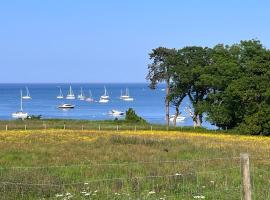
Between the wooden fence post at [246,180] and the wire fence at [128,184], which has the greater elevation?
the wooden fence post at [246,180]

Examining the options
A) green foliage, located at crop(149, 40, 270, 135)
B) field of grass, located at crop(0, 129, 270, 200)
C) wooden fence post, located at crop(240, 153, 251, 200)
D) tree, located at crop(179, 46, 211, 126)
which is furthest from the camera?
tree, located at crop(179, 46, 211, 126)

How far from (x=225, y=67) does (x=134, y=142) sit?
32.6 m

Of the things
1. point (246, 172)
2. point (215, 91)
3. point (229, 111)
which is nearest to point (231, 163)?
point (246, 172)

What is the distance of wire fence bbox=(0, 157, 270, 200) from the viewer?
44.3 ft

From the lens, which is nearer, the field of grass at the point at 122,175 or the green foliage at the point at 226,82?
the field of grass at the point at 122,175

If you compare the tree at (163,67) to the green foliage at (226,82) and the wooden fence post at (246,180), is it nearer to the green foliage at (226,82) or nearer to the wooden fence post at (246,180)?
the green foliage at (226,82)

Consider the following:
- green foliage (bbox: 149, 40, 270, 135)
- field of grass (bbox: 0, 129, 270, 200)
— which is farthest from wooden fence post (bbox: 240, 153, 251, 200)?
green foliage (bbox: 149, 40, 270, 135)

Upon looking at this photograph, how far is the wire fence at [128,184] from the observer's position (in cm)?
1351

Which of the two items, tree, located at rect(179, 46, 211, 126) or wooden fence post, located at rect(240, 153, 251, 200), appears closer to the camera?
wooden fence post, located at rect(240, 153, 251, 200)

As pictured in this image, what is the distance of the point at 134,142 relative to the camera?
1411 inches

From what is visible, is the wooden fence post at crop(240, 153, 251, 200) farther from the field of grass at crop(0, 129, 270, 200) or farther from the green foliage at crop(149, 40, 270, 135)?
the green foliage at crop(149, 40, 270, 135)

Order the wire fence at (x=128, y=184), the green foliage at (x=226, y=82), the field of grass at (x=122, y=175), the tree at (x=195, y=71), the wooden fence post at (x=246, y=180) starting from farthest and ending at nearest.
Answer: the tree at (x=195, y=71)
the green foliage at (x=226, y=82)
the field of grass at (x=122, y=175)
the wire fence at (x=128, y=184)
the wooden fence post at (x=246, y=180)

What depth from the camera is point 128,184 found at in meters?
15.5

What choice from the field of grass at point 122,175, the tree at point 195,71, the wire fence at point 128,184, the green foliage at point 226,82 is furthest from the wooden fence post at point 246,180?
the tree at point 195,71
